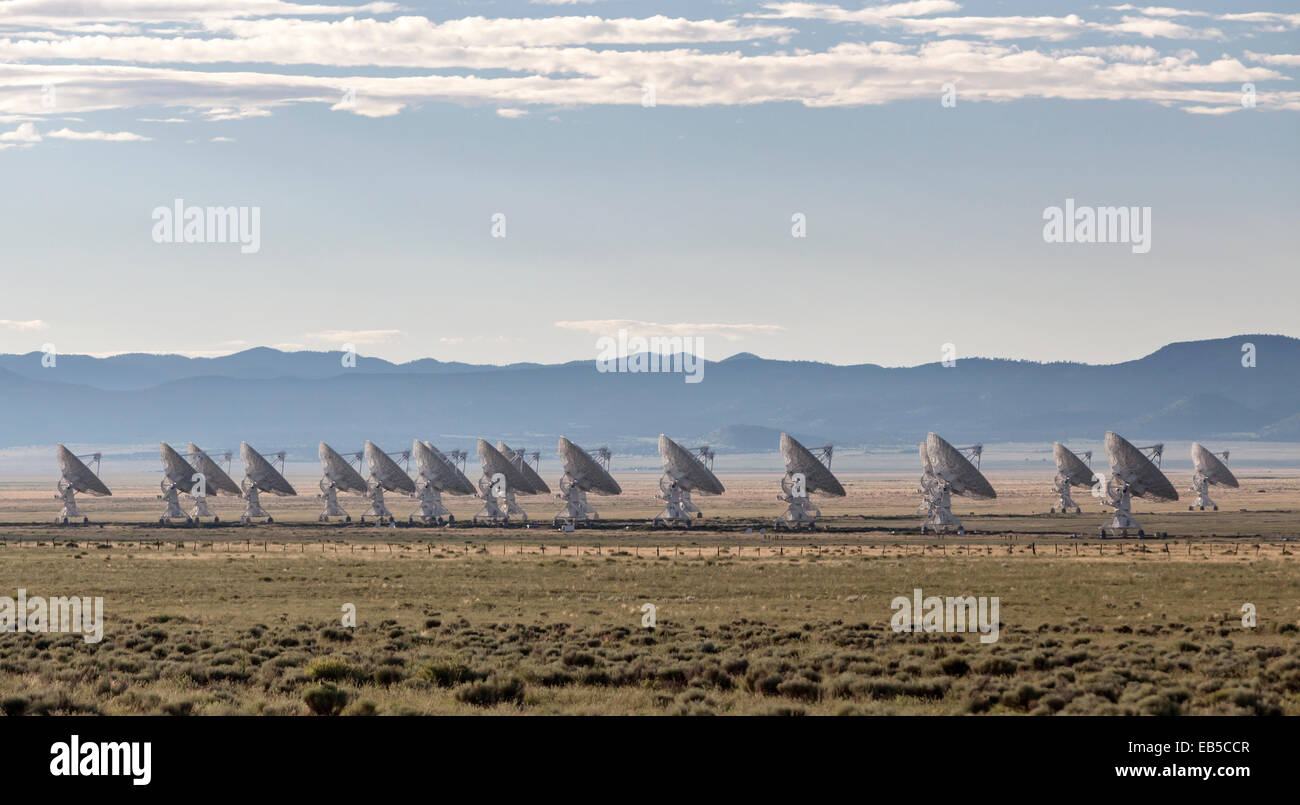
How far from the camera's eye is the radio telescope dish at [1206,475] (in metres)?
149

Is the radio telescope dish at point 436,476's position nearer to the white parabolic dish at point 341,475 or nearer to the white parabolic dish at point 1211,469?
the white parabolic dish at point 341,475

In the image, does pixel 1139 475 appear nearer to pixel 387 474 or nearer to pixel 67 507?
pixel 387 474

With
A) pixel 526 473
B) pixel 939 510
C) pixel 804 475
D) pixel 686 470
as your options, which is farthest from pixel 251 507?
pixel 939 510

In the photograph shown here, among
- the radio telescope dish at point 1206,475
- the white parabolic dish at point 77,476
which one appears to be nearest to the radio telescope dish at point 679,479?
the white parabolic dish at point 77,476

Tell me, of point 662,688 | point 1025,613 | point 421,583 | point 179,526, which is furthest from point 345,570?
point 179,526

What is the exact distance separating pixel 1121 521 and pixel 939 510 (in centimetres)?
1324

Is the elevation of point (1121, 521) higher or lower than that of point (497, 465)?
lower

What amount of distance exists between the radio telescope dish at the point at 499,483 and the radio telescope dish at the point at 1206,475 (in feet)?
221

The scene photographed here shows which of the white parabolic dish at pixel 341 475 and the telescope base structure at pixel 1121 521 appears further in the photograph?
the white parabolic dish at pixel 341 475

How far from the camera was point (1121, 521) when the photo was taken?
106812 millimetres

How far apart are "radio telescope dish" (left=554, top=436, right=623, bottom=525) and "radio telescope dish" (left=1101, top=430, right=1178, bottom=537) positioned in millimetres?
38265

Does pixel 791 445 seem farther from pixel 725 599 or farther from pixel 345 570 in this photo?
pixel 725 599
